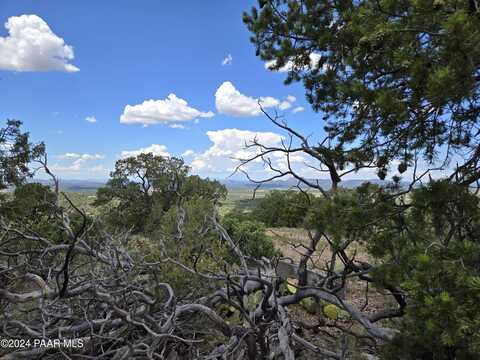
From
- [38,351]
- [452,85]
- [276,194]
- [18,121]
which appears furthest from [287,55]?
[276,194]

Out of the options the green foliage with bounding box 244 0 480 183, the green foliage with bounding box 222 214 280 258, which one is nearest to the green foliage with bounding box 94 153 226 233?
the green foliage with bounding box 222 214 280 258

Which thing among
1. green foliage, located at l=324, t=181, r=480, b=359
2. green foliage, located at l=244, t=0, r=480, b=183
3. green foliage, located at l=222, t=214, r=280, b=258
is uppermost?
green foliage, located at l=244, t=0, r=480, b=183

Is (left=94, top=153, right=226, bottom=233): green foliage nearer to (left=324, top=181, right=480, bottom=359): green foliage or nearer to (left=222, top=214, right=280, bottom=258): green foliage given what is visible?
(left=222, top=214, right=280, bottom=258): green foliage

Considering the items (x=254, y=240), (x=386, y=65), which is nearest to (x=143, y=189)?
(x=254, y=240)

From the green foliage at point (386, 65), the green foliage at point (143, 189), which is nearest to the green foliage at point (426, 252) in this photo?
the green foliage at point (386, 65)

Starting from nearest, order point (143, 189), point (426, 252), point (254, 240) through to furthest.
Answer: point (426, 252) < point (254, 240) < point (143, 189)

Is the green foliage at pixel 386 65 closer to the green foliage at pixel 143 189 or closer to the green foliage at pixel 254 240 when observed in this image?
the green foliage at pixel 254 240

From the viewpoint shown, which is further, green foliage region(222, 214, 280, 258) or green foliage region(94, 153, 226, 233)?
green foliage region(94, 153, 226, 233)

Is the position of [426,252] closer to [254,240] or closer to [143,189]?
[254,240]

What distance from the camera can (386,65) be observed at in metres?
2.36

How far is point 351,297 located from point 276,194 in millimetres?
15925

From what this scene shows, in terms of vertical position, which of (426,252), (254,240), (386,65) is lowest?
Answer: (254,240)

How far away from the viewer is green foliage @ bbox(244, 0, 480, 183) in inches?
67.1

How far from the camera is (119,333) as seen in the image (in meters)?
3.24
